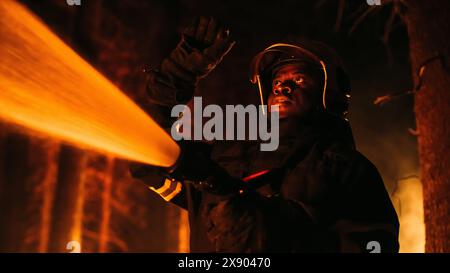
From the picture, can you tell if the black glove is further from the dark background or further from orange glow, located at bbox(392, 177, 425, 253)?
the dark background

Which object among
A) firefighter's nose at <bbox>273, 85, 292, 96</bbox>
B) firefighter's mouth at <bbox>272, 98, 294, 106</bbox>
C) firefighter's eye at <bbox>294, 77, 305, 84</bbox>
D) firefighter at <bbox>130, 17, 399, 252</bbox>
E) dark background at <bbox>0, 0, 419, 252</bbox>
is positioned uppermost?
dark background at <bbox>0, 0, 419, 252</bbox>

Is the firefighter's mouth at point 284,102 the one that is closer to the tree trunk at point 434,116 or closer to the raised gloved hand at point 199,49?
the raised gloved hand at point 199,49

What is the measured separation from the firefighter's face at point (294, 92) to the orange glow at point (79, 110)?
143 centimetres

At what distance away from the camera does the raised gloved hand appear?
340cm

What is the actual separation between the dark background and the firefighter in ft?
13.9

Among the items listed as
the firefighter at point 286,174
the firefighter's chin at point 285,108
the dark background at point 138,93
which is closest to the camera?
the firefighter at point 286,174

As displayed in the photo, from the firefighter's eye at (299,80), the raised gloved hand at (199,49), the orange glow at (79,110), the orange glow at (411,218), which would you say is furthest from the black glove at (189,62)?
the orange glow at (411,218)

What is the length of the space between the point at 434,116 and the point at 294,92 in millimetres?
1412

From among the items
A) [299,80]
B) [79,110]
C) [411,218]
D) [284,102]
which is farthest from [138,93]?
[79,110]

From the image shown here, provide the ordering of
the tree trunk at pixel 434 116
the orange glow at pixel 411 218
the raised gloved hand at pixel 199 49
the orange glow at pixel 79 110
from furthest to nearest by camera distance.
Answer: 1. the orange glow at pixel 411 218
2. the tree trunk at pixel 434 116
3. the raised gloved hand at pixel 199 49
4. the orange glow at pixel 79 110

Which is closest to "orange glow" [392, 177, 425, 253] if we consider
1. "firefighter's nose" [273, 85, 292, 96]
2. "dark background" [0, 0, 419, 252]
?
"dark background" [0, 0, 419, 252]

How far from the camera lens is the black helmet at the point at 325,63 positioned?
13.9 feet

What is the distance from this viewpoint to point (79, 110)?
2.79 meters
